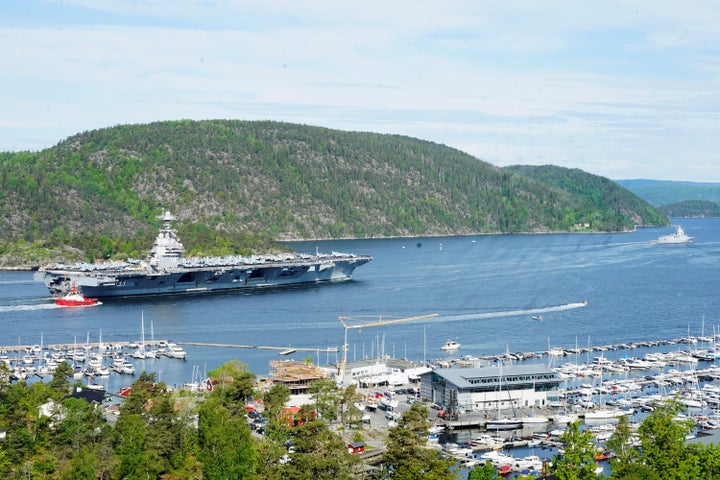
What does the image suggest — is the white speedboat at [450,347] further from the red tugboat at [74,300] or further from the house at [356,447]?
the red tugboat at [74,300]

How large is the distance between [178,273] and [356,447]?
231 feet

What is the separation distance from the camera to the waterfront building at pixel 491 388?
2190 inches

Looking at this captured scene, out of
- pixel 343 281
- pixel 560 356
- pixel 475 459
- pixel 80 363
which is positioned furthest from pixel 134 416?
pixel 343 281

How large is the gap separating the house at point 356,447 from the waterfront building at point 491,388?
9.79 metres

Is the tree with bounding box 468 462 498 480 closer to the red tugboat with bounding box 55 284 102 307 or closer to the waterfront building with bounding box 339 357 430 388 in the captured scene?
the waterfront building with bounding box 339 357 430 388

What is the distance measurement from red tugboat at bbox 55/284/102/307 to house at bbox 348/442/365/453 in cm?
6338

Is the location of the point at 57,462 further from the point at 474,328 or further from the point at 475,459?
the point at 474,328

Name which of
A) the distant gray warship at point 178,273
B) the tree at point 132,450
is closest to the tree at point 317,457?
the tree at point 132,450

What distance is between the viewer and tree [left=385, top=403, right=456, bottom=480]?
123 ft

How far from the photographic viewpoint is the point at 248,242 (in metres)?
165

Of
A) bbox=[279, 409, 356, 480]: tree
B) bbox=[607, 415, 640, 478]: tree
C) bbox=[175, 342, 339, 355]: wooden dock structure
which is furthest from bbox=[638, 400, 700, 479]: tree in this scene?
bbox=[175, 342, 339, 355]: wooden dock structure

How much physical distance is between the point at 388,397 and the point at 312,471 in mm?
20805

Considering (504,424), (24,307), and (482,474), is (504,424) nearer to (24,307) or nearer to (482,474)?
(482,474)

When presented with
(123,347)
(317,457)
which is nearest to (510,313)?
(123,347)
